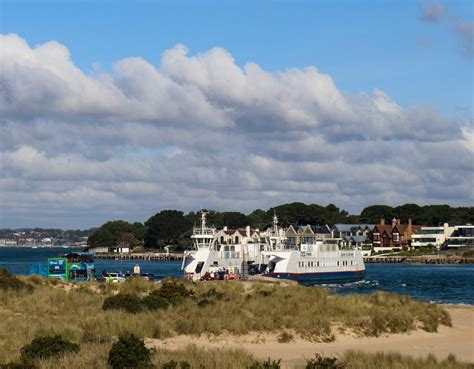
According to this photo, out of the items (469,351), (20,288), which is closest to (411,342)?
(469,351)

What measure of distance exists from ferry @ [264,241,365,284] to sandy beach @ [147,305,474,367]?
2105 inches

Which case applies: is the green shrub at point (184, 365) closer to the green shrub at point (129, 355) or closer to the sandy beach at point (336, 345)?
the green shrub at point (129, 355)

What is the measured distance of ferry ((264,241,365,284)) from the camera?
87438 millimetres

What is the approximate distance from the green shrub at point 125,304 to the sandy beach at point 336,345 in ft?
16.6

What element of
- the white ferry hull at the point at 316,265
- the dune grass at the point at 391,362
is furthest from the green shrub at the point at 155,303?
the white ferry hull at the point at 316,265

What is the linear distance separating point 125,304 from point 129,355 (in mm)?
13051

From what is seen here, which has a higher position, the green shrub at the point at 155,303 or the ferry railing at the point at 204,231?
the ferry railing at the point at 204,231

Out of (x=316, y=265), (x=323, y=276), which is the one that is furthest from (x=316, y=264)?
(x=323, y=276)

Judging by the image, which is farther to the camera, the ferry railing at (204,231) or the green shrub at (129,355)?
the ferry railing at (204,231)

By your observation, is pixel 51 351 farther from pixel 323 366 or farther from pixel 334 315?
pixel 334 315

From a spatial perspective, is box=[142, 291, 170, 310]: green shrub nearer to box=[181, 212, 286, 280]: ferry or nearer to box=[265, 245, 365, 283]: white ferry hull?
box=[181, 212, 286, 280]: ferry

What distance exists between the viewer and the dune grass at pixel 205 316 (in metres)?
27.8

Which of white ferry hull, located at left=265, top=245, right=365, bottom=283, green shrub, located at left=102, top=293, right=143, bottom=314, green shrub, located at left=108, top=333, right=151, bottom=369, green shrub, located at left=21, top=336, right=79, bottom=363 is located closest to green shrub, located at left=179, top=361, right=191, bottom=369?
green shrub, located at left=108, top=333, right=151, bottom=369

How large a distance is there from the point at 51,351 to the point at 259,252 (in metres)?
70.2
